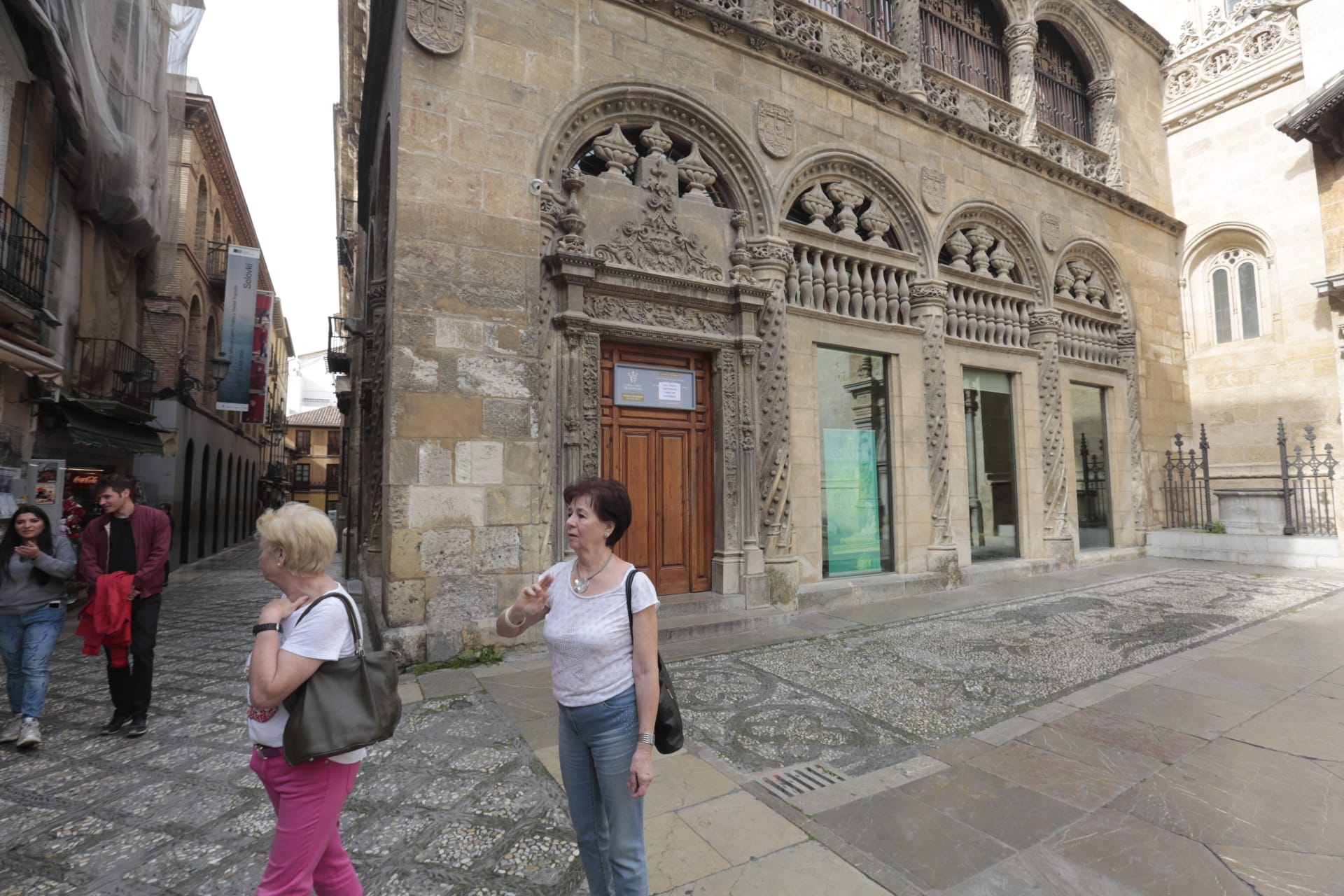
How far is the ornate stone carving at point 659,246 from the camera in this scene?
6.41 metres

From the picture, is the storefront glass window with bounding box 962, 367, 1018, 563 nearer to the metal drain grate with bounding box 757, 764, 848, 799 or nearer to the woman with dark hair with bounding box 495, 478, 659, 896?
the metal drain grate with bounding box 757, 764, 848, 799

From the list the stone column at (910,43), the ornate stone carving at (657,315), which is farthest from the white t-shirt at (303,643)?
the stone column at (910,43)

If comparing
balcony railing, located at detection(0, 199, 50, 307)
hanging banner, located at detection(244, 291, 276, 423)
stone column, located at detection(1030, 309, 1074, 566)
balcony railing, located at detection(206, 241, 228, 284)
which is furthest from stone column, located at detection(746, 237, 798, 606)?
balcony railing, located at detection(206, 241, 228, 284)

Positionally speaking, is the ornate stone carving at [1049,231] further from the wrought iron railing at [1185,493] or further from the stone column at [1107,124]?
the wrought iron railing at [1185,493]

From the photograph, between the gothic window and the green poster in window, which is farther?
the gothic window

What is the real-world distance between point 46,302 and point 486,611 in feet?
29.9

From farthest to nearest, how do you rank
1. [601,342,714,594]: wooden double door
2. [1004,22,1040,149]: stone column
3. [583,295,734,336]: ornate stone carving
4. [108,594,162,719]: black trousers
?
[1004,22,1040,149]: stone column, [601,342,714,594]: wooden double door, [583,295,734,336]: ornate stone carving, [108,594,162,719]: black trousers

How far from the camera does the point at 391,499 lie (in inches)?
202

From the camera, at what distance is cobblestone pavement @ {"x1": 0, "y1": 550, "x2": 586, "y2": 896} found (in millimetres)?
2387

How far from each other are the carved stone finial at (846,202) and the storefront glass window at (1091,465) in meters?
5.94

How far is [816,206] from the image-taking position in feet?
26.1

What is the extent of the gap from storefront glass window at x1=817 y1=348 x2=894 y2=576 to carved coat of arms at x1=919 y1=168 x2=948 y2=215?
2525mm

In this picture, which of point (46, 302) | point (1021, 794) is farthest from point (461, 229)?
point (46, 302)

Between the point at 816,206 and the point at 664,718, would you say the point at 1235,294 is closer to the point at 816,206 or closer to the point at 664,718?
the point at 816,206
